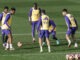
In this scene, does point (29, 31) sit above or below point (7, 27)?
below

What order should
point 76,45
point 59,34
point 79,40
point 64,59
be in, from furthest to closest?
1. point 59,34
2. point 79,40
3. point 76,45
4. point 64,59

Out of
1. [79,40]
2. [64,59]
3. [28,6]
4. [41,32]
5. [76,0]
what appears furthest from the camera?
[76,0]

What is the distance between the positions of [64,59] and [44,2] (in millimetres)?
23674

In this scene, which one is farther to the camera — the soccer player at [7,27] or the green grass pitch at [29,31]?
the soccer player at [7,27]

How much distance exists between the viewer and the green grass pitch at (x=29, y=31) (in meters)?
16.3

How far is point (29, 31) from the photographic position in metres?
26.7

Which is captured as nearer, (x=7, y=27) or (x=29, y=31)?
(x=7, y=27)

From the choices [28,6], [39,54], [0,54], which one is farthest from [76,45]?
[28,6]

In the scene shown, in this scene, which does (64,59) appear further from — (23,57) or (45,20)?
(45,20)

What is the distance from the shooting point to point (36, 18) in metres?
22.2

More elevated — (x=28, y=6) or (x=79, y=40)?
(x=28, y=6)

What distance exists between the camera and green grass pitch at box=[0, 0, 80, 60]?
16.3 metres

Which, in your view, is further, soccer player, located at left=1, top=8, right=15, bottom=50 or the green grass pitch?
soccer player, located at left=1, top=8, right=15, bottom=50

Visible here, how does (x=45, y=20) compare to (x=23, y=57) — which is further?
(x=45, y=20)
